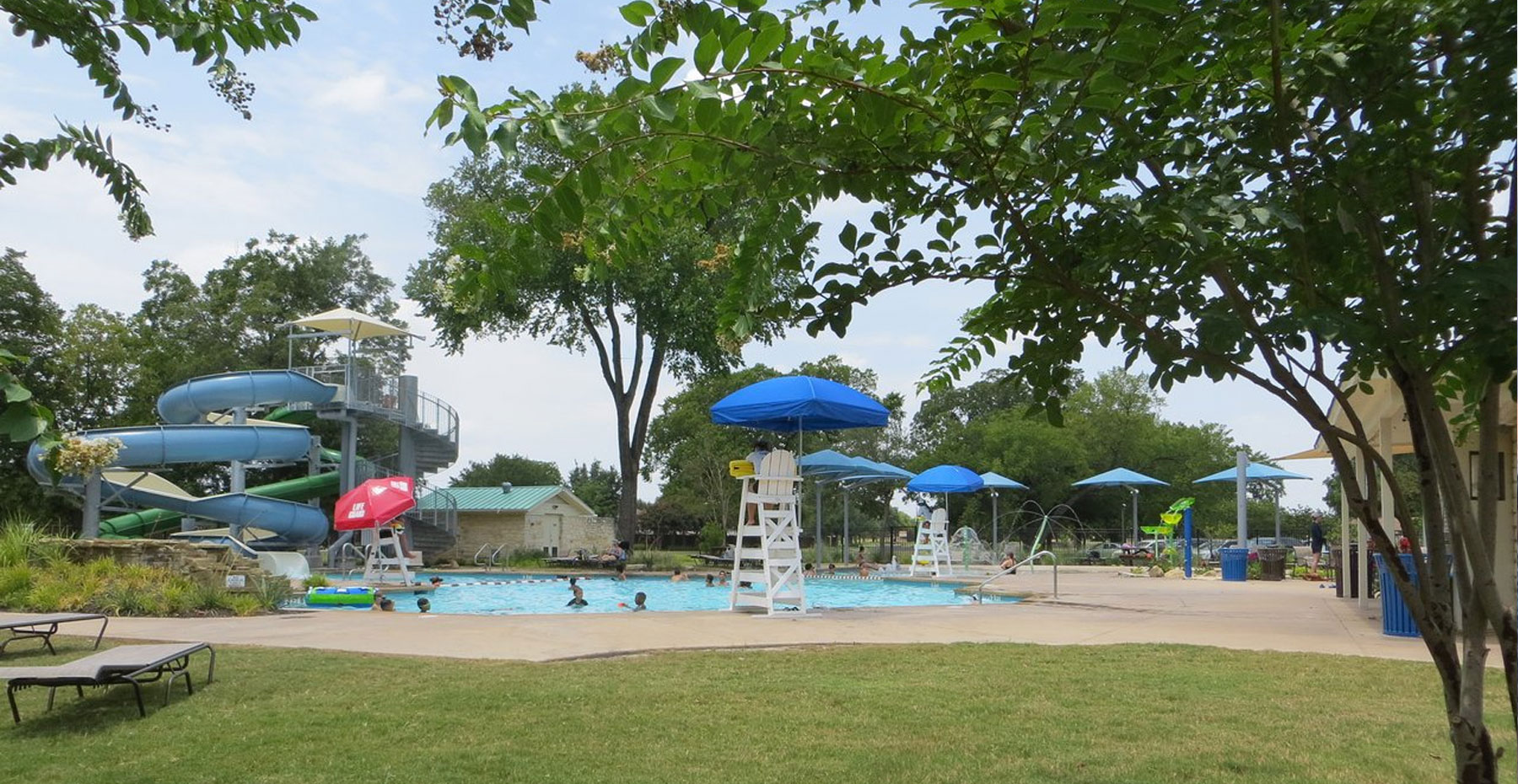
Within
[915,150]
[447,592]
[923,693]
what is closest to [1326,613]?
[923,693]

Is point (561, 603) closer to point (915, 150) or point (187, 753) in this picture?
point (187, 753)

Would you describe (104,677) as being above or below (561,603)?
above

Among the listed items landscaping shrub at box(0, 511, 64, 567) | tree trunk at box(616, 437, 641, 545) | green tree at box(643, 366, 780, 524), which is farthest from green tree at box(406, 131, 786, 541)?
landscaping shrub at box(0, 511, 64, 567)

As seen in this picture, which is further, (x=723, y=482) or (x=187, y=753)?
(x=723, y=482)

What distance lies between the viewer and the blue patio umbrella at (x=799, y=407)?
13070 millimetres

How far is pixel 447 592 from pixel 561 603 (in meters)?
2.88

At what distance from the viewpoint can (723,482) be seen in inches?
1618

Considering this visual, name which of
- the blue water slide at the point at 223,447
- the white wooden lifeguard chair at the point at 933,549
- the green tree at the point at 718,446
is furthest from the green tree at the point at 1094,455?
the blue water slide at the point at 223,447

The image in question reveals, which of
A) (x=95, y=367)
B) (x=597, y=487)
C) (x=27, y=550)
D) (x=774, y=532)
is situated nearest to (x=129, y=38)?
(x=774, y=532)

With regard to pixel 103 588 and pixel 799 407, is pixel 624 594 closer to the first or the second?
pixel 799 407

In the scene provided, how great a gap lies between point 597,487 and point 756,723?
58.1 m

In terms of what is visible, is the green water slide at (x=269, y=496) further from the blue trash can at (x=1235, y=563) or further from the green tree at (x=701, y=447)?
→ the blue trash can at (x=1235, y=563)

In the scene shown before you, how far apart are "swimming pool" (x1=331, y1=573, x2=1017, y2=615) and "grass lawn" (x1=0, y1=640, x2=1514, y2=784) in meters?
7.61

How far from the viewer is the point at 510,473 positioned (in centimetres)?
6638
